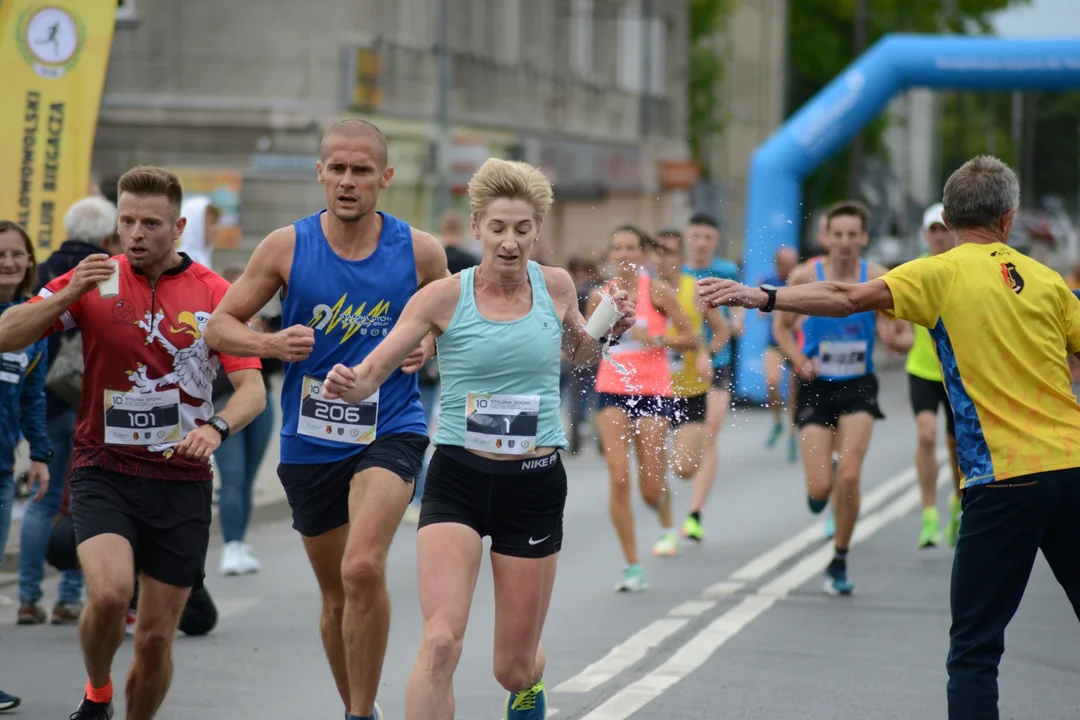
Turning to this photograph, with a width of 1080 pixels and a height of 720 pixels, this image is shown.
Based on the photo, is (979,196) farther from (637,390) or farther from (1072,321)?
(637,390)

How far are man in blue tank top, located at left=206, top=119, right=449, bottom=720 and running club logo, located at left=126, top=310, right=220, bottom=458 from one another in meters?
0.21

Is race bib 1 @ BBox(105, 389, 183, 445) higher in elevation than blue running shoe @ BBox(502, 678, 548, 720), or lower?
higher

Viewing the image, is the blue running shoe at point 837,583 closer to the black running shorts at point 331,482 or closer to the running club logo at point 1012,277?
the black running shorts at point 331,482

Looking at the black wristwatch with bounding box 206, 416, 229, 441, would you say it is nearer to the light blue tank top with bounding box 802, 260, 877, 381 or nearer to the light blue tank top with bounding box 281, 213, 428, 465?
the light blue tank top with bounding box 281, 213, 428, 465

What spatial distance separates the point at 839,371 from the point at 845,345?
0.15 metres

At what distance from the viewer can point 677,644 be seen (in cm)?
850

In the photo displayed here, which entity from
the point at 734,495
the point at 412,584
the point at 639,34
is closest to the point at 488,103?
the point at 639,34

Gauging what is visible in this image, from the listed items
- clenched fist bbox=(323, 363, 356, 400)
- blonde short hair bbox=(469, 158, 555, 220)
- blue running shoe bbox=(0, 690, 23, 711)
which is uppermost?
blonde short hair bbox=(469, 158, 555, 220)

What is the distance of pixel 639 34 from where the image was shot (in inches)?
1900

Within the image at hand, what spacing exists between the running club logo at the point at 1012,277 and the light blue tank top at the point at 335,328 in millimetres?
1976

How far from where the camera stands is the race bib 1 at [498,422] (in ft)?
18.6

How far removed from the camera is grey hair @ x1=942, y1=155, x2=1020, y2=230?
5742mm

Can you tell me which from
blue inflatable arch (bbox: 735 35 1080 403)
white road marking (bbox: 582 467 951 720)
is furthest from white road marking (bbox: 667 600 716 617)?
blue inflatable arch (bbox: 735 35 1080 403)

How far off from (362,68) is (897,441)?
46.6 feet
